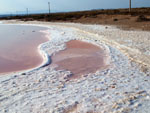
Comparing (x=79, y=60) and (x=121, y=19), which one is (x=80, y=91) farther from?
(x=121, y=19)

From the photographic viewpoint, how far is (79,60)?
7.36m

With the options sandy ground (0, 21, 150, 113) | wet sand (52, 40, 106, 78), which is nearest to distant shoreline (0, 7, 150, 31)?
wet sand (52, 40, 106, 78)

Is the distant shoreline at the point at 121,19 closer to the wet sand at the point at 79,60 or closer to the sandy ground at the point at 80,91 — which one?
the wet sand at the point at 79,60

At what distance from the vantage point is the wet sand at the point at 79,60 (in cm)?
622

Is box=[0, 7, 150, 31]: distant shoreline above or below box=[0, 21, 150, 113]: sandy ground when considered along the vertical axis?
above

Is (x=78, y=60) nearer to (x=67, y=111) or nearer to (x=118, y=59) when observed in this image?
(x=118, y=59)

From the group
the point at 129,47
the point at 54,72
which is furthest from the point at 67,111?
the point at 129,47

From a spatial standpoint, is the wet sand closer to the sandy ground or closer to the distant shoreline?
the sandy ground

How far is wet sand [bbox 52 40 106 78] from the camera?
20.4 feet

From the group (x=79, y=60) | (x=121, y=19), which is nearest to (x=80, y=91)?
(x=79, y=60)

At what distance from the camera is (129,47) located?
27.7 feet

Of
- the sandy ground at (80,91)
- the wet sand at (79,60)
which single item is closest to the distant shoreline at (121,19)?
the wet sand at (79,60)

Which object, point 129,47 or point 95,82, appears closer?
point 95,82

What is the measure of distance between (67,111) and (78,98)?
0.55m
